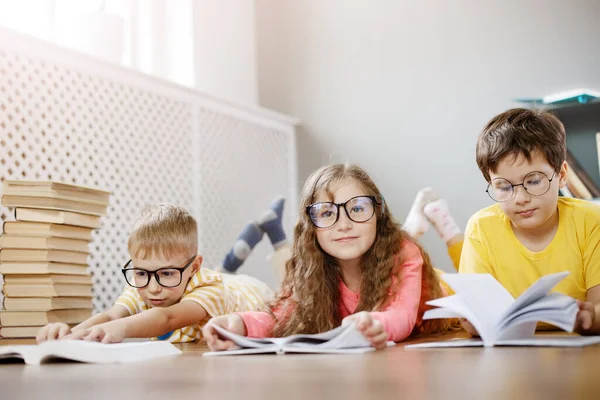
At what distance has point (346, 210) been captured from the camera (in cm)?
155

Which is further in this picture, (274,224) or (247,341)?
(274,224)

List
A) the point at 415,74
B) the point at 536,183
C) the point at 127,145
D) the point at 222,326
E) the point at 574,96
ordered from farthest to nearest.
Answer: the point at 415,74
the point at 574,96
the point at 127,145
the point at 536,183
the point at 222,326

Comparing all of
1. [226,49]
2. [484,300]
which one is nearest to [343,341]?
[484,300]

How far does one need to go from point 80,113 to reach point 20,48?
0.35 meters

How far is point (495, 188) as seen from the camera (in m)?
1.59

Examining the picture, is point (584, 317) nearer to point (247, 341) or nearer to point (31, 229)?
point (247, 341)

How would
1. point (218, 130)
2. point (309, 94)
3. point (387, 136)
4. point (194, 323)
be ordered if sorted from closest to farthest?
point (194, 323), point (218, 130), point (387, 136), point (309, 94)

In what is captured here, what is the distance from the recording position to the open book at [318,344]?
117 cm

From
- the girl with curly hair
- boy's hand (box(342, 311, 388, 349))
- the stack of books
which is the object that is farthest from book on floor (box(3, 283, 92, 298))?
boy's hand (box(342, 311, 388, 349))

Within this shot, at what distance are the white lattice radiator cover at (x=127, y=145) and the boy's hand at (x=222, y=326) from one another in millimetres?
1183

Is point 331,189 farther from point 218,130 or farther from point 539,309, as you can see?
point 218,130

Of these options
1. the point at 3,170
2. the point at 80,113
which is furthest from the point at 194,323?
the point at 80,113

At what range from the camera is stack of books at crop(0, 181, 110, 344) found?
6.86 feet

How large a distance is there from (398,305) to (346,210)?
9.8 inches
